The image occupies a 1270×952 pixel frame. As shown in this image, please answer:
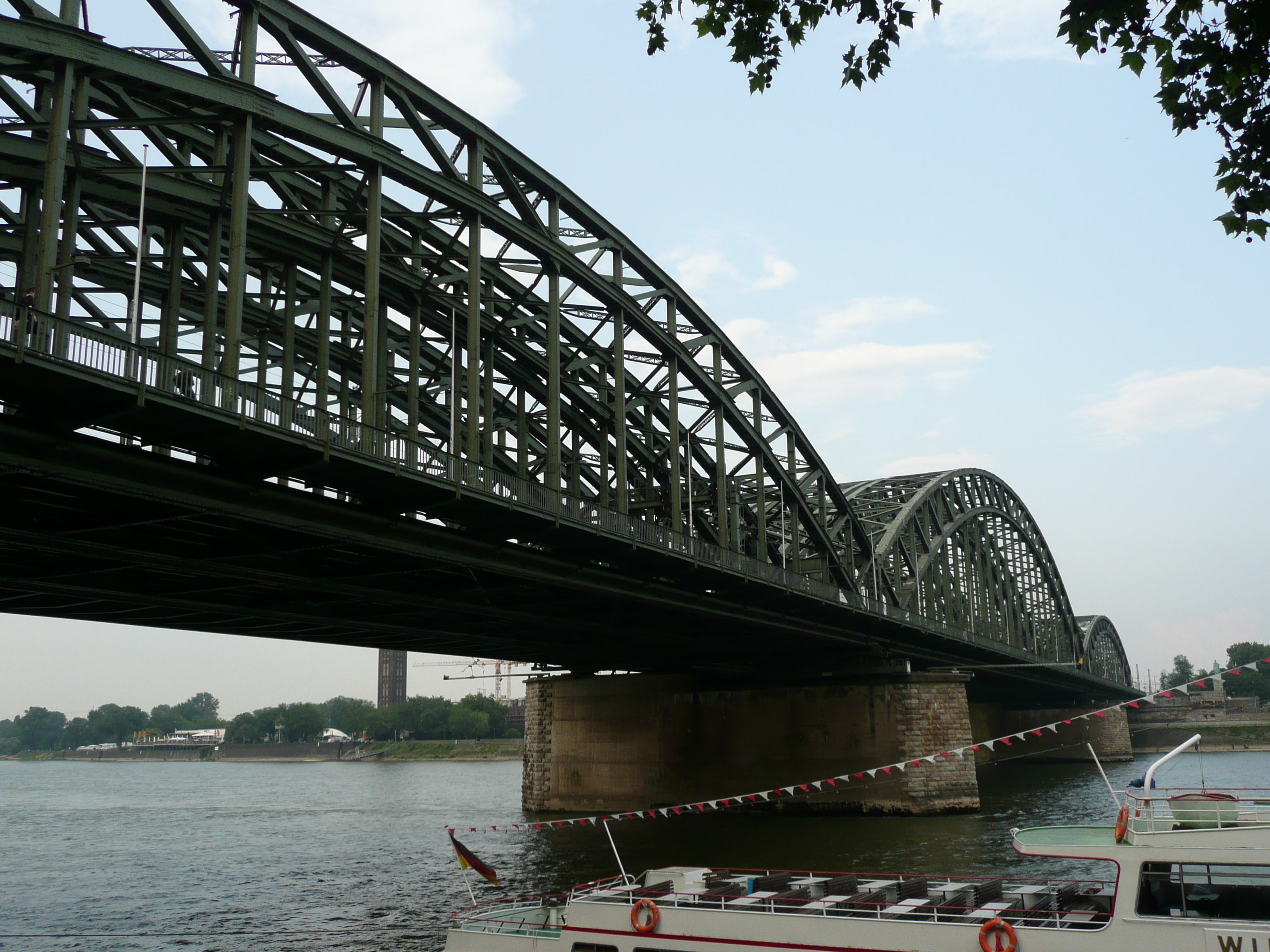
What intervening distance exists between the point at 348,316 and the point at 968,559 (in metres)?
62.5

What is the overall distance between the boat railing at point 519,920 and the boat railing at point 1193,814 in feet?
34.0

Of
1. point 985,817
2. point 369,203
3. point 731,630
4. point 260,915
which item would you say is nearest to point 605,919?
point 260,915

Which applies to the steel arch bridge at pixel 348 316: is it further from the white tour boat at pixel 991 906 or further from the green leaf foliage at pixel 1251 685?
the green leaf foliage at pixel 1251 685

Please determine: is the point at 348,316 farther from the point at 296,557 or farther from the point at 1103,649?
the point at 1103,649

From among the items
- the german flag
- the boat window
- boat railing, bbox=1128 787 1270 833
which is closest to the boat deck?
the boat window

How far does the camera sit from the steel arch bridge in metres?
21.5

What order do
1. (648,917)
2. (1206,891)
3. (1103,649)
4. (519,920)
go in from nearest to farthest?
(1206,891), (648,917), (519,920), (1103,649)

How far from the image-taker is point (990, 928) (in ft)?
57.1

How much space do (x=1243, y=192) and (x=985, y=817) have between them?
4611cm

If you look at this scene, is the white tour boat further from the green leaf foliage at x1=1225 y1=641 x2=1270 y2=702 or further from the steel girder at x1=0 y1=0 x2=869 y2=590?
the green leaf foliage at x1=1225 y1=641 x2=1270 y2=702

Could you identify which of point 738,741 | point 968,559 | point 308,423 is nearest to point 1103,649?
point 968,559

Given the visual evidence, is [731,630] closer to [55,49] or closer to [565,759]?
[565,759]

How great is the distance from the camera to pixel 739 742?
57.2m

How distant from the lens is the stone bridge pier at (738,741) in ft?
174
